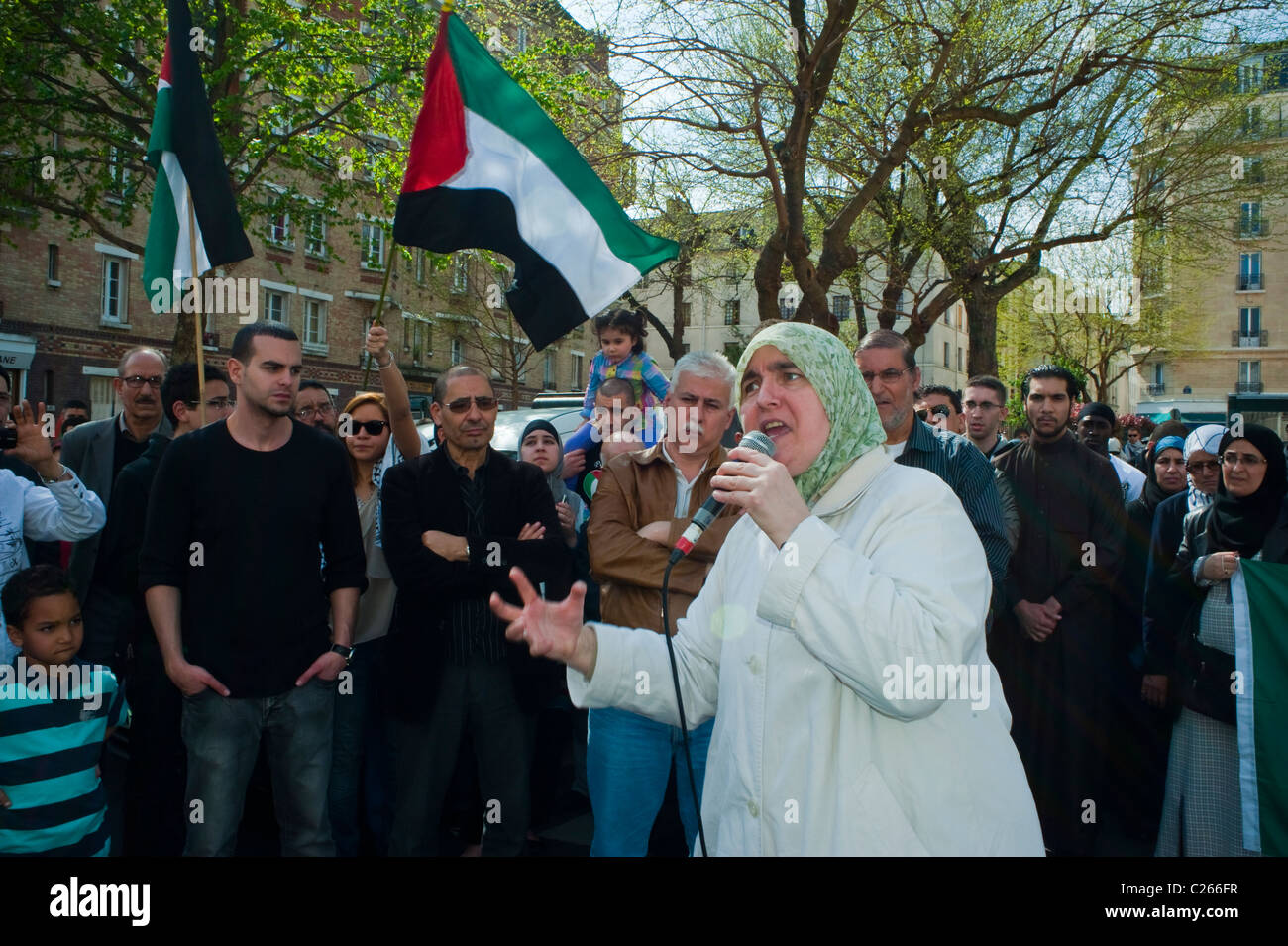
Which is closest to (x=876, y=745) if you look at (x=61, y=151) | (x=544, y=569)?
(x=544, y=569)

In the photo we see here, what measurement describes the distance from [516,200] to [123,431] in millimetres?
2866

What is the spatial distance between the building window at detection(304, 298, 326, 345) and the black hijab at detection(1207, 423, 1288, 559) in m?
34.1

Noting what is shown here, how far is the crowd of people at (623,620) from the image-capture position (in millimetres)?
2047

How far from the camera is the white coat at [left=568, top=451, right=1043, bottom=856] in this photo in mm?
1886

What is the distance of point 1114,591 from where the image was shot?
5805 mm

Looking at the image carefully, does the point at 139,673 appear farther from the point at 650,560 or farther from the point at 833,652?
the point at 833,652

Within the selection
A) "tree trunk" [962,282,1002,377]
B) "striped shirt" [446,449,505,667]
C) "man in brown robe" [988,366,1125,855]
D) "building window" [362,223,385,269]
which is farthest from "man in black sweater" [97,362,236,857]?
"building window" [362,223,385,269]

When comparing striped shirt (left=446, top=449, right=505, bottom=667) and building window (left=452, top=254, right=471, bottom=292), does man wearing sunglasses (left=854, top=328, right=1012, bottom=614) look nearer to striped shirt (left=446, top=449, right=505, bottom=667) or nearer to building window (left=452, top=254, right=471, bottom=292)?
striped shirt (left=446, top=449, right=505, bottom=667)

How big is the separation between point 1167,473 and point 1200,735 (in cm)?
301

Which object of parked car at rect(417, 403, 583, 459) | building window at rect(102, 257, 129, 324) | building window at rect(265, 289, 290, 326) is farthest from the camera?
building window at rect(265, 289, 290, 326)

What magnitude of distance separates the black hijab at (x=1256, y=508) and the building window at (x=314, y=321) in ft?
112

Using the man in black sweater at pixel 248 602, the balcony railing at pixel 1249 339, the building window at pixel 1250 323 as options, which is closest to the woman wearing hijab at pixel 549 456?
the man in black sweater at pixel 248 602

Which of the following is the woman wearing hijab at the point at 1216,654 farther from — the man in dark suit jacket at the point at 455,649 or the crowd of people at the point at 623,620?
the man in dark suit jacket at the point at 455,649

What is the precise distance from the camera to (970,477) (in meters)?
4.71
